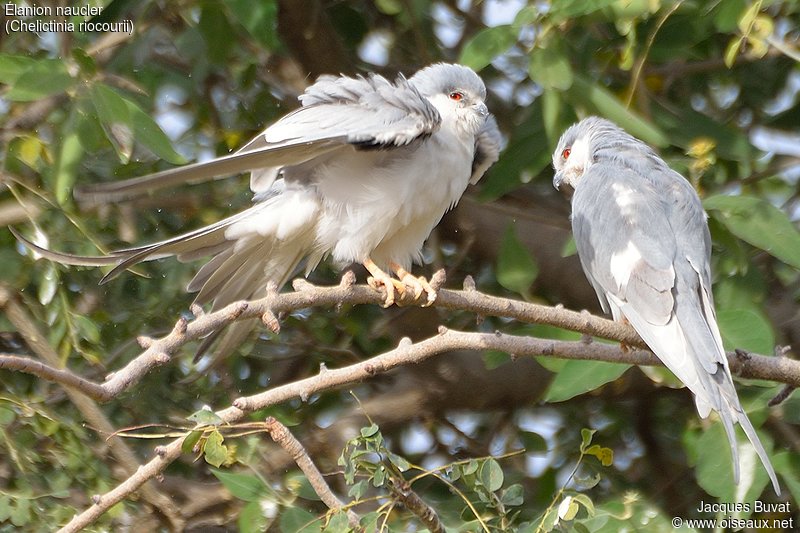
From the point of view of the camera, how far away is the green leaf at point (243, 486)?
2826 millimetres

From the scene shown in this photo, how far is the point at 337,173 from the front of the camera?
3.20 m

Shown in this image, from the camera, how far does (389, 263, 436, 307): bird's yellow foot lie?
2.77m

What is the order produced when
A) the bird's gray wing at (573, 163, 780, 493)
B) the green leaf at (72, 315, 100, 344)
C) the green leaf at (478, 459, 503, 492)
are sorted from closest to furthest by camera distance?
1. the green leaf at (478, 459, 503, 492)
2. the bird's gray wing at (573, 163, 780, 493)
3. the green leaf at (72, 315, 100, 344)

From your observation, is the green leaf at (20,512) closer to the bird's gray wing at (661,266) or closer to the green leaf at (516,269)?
the green leaf at (516,269)

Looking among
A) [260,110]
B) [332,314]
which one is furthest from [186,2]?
[332,314]

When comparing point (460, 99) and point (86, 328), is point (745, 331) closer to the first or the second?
point (460, 99)

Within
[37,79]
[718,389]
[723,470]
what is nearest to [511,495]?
[718,389]

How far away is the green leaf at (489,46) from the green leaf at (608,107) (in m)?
0.25

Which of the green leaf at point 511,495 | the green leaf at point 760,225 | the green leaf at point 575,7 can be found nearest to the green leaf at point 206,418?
the green leaf at point 511,495

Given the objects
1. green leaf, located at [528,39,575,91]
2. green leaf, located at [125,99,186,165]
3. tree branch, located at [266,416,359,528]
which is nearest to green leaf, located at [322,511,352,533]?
tree branch, located at [266,416,359,528]

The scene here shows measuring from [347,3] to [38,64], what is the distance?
1747mm

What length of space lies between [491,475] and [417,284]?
31.4 inches

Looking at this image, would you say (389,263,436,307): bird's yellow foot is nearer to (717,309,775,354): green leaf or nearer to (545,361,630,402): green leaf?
(545,361,630,402): green leaf

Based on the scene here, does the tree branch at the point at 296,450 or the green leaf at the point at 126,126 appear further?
the green leaf at the point at 126,126
